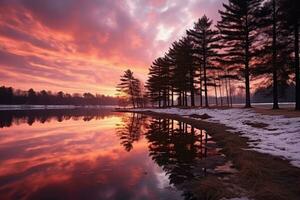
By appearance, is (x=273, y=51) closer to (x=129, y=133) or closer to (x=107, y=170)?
(x=129, y=133)

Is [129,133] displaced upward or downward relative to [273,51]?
downward

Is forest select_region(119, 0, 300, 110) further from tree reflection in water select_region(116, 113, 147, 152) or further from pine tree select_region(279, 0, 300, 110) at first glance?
tree reflection in water select_region(116, 113, 147, 152)

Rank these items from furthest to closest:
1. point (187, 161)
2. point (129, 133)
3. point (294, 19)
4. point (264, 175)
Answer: point (294, 19) → point (129, 133) → point (187, 161) → point (264, 175)

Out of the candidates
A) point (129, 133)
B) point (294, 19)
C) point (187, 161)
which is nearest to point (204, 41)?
point (294, 19)

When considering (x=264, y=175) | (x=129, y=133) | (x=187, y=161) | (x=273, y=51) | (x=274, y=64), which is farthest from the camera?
(x=273, y=51)

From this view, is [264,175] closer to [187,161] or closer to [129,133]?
[187,161]

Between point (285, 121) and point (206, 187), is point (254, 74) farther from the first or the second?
point (206, 187)

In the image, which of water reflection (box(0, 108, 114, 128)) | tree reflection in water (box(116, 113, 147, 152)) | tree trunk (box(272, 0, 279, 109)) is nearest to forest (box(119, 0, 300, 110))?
tree trunk (box(272, 0, 279, 109))

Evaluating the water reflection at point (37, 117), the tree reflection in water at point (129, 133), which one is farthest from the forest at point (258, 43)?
the water reflection at point (37, 117)

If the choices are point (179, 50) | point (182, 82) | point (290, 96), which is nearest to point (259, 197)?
point (182, 82)

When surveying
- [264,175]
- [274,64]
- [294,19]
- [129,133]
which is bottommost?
[129,133]

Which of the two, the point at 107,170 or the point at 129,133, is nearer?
the point at 107,170

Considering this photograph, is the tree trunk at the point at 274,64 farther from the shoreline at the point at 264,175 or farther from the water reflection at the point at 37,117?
the water reflection at the point at 37,117

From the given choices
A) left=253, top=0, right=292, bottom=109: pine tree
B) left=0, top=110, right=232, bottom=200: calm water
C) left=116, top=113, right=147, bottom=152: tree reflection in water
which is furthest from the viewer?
left=253, top=0, right=292, bottom=109: pine tree
